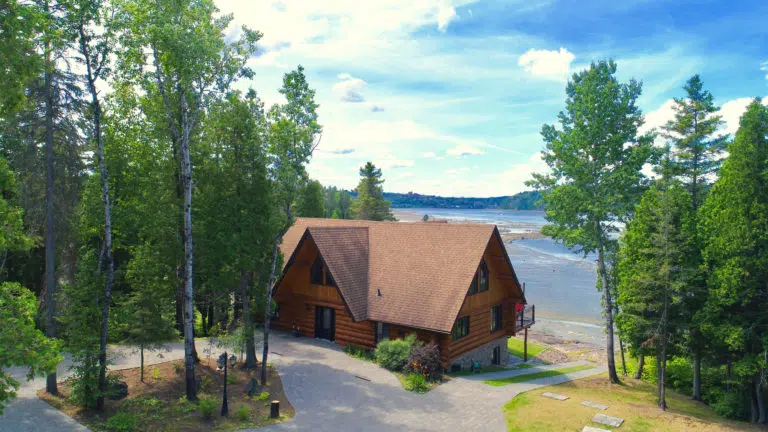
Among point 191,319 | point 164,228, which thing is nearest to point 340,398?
point 191,319

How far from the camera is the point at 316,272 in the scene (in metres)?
26.1

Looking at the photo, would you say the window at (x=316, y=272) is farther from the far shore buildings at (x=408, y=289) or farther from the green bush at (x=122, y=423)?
the green bush at (x=122, y=423)

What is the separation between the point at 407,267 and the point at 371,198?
4980 cm

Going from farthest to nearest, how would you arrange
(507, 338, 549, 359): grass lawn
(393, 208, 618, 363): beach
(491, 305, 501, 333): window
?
(393, 208, 618, 363): beach, (507, 338, 549, 359): grass lawn, (491, 305, 501, 333): window

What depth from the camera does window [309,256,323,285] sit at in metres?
25.8

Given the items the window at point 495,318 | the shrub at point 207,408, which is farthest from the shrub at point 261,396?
the window at point 495,318

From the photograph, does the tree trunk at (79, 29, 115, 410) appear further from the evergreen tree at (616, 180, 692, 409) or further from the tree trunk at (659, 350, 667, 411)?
the tree trunk at (659, 350, 667, 411)

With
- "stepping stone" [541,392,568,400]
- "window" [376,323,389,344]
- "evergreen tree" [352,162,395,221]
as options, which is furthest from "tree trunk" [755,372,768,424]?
"evergreen tree" [352,162,395,221]

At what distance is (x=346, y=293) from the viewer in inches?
939

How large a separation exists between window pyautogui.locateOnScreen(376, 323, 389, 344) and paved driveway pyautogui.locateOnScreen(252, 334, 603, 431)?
6.02ft

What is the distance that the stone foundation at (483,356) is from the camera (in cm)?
2342

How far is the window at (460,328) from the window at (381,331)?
339cm

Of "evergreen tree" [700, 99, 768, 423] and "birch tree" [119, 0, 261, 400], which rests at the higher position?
"birch tree" [119, 0, 261, 400]

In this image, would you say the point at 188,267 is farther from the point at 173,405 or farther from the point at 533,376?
the point at 533,376
